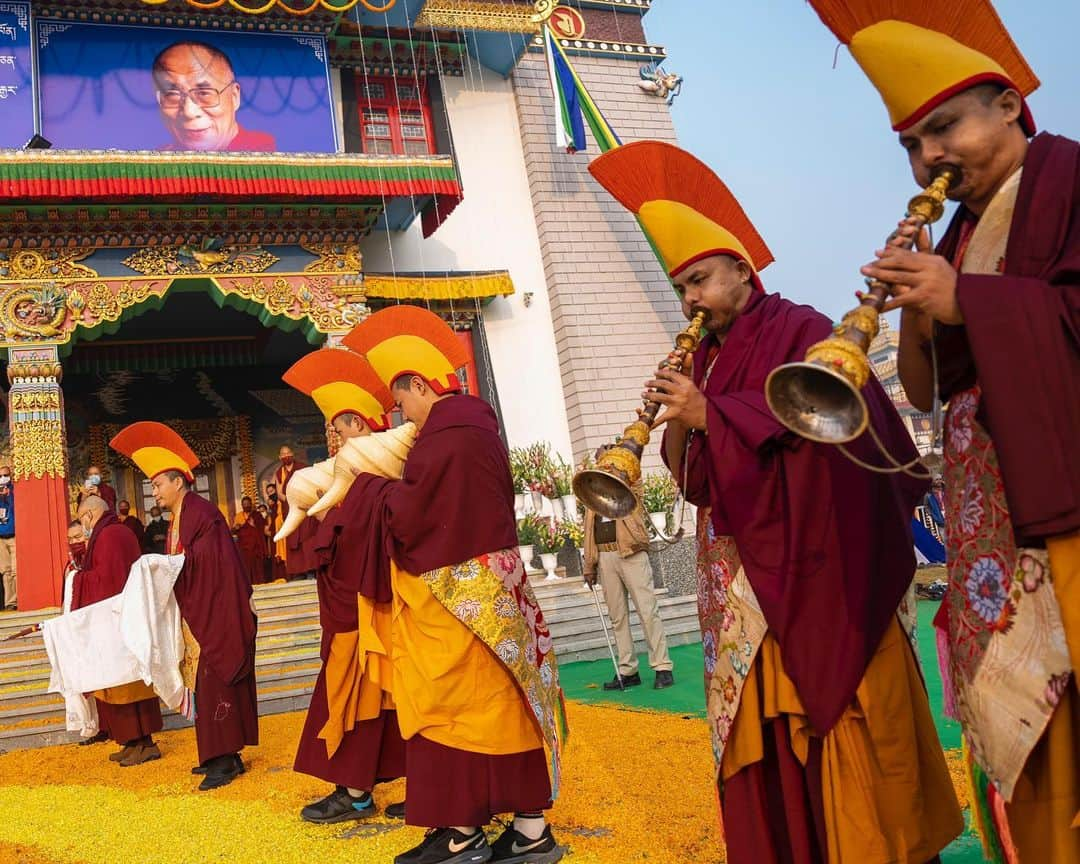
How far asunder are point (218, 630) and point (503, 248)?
8.64m

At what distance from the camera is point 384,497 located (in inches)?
132

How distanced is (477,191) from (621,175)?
33.3ft

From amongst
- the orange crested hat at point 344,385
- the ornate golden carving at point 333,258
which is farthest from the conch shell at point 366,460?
the ornate golden carving at point 333,258

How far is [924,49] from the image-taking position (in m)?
1.70

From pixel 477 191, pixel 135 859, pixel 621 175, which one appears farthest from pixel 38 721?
pixel 477 191

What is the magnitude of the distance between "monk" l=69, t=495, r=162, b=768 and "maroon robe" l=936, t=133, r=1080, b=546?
5.11 meters

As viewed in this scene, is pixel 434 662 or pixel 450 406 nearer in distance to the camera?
pixel 434 662

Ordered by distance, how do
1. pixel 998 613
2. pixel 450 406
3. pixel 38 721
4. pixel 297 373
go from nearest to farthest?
1. pixel 998 613
2. pixel 450 406
3. pixel 297 373
4. pixel 38 721

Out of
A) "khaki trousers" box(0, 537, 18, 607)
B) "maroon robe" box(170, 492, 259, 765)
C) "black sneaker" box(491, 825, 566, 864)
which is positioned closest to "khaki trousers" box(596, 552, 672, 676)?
"maroon robe" box(170, 492, 259, 765)

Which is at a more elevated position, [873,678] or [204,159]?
[204,159]

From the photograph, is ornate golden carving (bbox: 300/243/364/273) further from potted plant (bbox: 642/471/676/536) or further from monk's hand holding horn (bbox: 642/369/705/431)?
monk's hand holding horn (bbox: 642/369/705/431)

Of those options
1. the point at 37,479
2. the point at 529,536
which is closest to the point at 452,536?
the point at 529,536

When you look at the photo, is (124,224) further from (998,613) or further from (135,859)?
(998,613)

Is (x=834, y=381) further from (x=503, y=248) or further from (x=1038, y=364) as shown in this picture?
(x=503, y=248)
